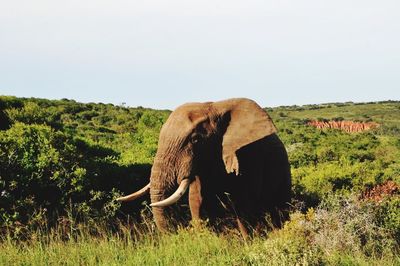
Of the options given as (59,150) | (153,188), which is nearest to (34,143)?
(59,150)

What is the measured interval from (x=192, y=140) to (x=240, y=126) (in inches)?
29.8

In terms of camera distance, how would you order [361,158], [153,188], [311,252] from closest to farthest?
1. [311,252]
2. [153,188]
3. [361,158]

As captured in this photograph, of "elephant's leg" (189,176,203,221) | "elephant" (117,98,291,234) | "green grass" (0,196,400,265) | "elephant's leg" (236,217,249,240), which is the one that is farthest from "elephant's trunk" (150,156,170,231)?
"elephant's leg" (236,217,249,240)

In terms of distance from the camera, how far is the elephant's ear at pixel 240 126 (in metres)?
8.02

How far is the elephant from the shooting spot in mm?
7957

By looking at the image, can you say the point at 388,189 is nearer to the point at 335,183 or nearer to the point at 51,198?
the point at 335,183

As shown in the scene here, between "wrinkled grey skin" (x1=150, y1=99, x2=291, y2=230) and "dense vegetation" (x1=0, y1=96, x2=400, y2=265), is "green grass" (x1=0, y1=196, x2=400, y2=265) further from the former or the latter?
"wrinkled grey skin" (x1=150, y1=99, x2=291, y2=230)

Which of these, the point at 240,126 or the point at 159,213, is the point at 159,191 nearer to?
the point at 159,213

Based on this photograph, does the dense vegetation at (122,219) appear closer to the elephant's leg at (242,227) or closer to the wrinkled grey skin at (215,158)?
the elephant's leg at (242,227)

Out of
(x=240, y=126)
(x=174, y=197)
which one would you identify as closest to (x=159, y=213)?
(x=174, y=197)

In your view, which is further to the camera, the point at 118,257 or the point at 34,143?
the point at 34,143

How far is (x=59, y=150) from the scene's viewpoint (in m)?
9.56

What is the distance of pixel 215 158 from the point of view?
26.9 ft

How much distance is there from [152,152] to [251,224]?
6.59 m
